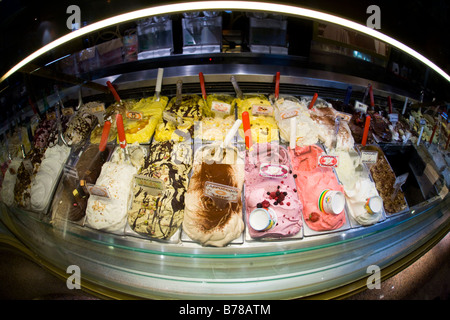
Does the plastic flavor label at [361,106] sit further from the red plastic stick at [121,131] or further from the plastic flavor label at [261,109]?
the red plastic stick at [121,131]

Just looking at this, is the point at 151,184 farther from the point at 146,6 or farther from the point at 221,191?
the point at 146,6

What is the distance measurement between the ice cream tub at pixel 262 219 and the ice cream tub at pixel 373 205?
75cm

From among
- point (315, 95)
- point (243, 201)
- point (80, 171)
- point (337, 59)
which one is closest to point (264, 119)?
point (315, 95)

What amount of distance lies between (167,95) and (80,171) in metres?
1.22

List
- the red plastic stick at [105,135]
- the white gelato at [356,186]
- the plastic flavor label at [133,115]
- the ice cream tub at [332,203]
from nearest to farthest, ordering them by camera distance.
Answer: the ice cream tub at [332,203] → the white gelato at [356,186] → the red plastic stick at [105,135] → the plastic flavor label at [133,115]

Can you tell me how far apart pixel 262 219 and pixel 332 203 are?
1.80 feet

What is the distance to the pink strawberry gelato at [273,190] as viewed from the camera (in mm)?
2051

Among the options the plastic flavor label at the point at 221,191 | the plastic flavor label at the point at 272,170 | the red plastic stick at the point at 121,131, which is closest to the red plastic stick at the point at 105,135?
the red plastic stick at the point at 121,131

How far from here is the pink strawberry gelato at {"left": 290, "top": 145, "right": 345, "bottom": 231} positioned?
2.11m

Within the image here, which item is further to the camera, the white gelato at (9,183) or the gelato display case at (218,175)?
the white gelato at (9,183)

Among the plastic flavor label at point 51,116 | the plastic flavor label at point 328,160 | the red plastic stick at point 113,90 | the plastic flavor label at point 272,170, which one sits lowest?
the plastic flavor label at point 272,170

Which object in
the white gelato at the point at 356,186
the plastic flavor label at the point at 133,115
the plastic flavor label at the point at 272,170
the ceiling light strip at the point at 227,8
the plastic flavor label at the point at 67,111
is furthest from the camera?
the plastic flavor label at the point at 67,111

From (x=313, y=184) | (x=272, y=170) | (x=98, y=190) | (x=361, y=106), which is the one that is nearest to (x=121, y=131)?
(x=98, y=190)

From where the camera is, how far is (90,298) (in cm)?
184
